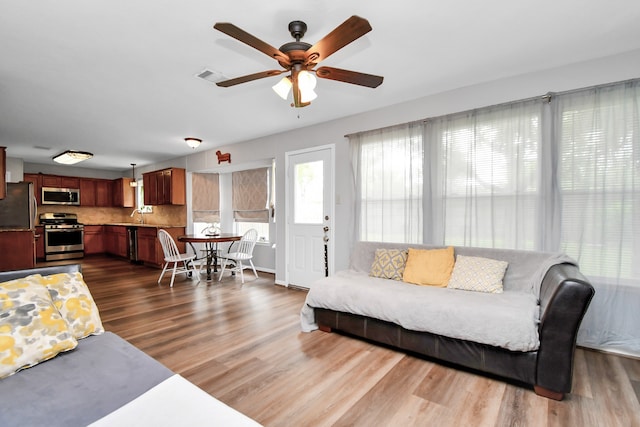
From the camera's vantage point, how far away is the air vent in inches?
106

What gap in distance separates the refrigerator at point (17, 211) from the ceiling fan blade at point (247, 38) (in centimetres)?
468

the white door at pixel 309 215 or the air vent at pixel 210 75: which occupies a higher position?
the air vent at pixel 210 75

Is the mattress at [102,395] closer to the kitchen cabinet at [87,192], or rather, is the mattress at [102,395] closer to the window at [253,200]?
the window at [253,200]

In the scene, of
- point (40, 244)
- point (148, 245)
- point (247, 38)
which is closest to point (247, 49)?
point (247, 38)

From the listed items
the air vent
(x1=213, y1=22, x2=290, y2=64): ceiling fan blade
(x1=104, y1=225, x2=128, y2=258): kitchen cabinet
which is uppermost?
the air vent

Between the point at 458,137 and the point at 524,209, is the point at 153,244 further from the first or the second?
the point at 524,209

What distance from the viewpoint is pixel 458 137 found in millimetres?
3107

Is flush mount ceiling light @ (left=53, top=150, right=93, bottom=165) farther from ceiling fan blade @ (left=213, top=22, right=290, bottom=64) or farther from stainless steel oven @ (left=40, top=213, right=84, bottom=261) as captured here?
ceiling fan blade @ (left=213, top=22, right=290, bottom=64)

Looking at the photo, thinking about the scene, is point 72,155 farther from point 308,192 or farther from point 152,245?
point 308,192

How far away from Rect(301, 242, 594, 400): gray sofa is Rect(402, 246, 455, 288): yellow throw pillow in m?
0.13

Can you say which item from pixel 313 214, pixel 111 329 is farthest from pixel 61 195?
pixel 313 214

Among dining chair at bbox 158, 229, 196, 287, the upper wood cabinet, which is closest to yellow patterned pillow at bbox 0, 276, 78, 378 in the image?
dining chair at bbox 158, 229, 196, 287

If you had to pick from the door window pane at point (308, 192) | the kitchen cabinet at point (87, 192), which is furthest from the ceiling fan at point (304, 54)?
the kitchen cabinet at point (87, 192)

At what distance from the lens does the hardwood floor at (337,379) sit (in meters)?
1.73
